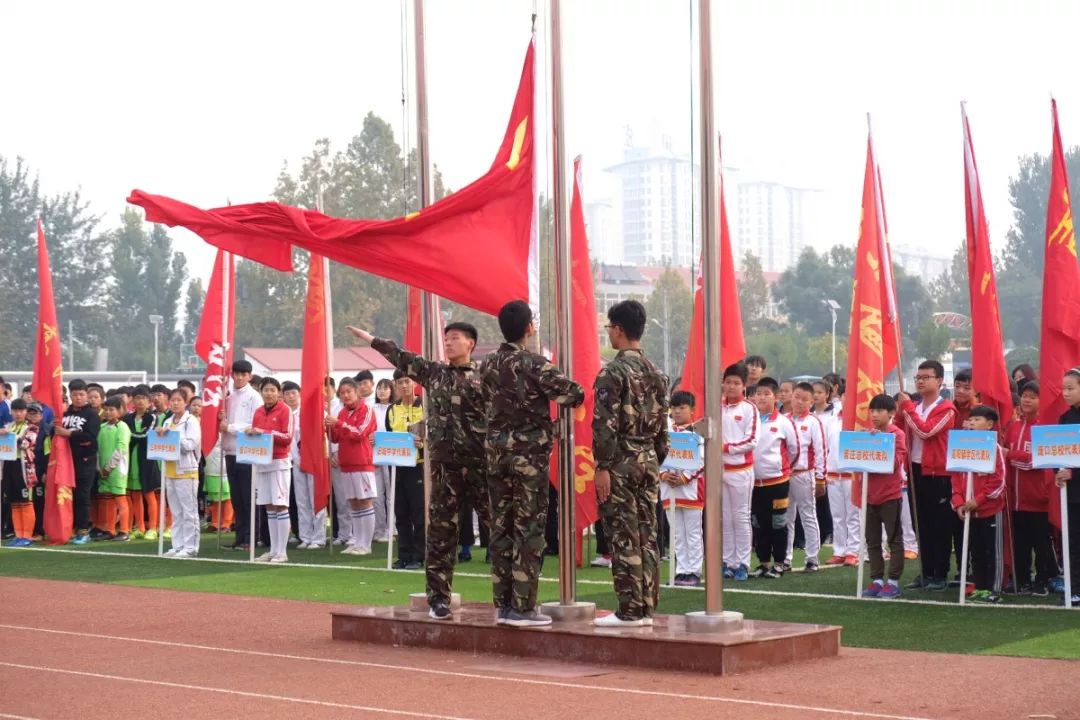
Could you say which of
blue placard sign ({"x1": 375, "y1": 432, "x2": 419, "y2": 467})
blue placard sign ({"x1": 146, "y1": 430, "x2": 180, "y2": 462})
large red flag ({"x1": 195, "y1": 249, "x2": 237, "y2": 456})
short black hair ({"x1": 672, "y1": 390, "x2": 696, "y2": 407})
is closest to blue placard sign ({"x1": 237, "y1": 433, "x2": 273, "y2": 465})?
large red flag ({"x1": 195, "y1": 249, "x2": 237, "y2": 456})

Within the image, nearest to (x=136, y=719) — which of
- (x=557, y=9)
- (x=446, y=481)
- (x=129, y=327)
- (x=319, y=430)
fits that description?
(x=446, y=481)

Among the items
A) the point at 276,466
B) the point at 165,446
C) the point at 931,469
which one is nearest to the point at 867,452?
the point at 931,469

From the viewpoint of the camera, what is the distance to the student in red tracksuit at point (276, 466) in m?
15.9

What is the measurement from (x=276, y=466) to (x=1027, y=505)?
306 inches

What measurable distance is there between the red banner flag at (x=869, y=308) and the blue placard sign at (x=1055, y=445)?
1.76m

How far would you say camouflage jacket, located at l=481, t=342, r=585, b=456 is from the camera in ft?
29.9

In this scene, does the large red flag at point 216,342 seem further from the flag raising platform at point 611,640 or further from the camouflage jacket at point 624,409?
the camouflage jacket at point 624,409

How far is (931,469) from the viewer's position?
1213 centimetres

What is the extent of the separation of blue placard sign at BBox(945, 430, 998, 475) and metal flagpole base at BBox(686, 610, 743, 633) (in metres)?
3.20

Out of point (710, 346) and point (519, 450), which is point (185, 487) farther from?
point (710, 346)

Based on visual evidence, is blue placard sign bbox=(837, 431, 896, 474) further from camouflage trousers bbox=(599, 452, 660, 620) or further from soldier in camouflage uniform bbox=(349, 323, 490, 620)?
soldier in camouflage uniform bbox=(349, 323, 490, 620)

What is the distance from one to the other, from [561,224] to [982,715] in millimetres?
3945

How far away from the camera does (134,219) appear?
88875mm

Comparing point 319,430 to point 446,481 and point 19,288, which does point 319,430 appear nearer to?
point 446,481
